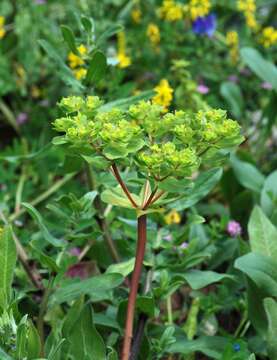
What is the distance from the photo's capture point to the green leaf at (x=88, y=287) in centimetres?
126

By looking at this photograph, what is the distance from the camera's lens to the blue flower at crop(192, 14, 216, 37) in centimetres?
246

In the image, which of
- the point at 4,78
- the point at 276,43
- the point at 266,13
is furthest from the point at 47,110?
the point at 266,13

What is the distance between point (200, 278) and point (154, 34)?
127 centimetres

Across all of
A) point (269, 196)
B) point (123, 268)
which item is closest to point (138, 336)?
point (123, 268)

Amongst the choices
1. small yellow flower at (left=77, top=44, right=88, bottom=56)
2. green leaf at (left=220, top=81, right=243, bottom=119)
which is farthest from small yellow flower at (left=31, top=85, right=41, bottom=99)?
small yellow flower at (left=77, top=44, right=88, bottom=56)

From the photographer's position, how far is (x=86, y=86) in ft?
5.01

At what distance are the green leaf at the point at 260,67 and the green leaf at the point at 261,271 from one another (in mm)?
848

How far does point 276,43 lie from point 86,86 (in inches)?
49.9

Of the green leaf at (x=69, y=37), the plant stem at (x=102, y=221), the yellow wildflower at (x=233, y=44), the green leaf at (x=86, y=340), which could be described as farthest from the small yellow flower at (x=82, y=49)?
the yellow wildflower at (x=233, y=44)

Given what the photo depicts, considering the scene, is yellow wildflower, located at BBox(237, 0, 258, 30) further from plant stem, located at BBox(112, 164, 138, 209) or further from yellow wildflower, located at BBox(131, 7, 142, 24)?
plant stem, located at BBox(112, 164, 138, 209)

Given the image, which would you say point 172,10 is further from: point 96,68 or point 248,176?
point 96,68

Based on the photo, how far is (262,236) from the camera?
4.80 feet

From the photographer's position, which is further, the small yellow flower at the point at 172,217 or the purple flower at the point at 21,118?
the purple flower at the point at 21,118

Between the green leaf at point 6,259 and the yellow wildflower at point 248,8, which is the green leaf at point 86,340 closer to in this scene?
the green leaf at point 6,259
